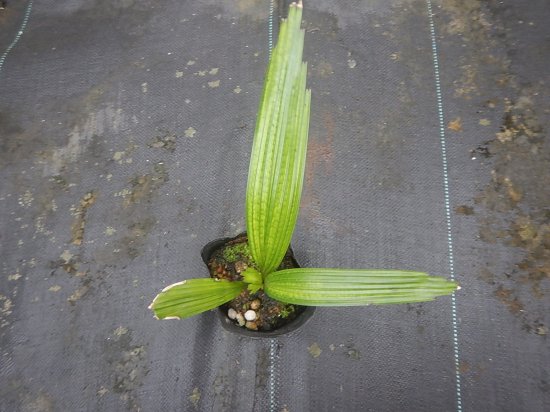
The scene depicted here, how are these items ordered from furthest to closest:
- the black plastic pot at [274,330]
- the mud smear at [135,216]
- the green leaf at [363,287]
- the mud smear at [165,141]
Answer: the mud smear at [165,141], the mud smear at [135,216], the black plastic pot at [274,330], the green leaf at [363,287]

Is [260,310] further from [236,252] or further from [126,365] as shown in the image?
[126,365]

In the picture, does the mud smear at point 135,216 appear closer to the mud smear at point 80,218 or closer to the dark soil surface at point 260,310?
the mud smear at point 80,218

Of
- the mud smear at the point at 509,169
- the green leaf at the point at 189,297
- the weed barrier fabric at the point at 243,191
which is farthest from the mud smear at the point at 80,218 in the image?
the mud smear at the point at 509,169

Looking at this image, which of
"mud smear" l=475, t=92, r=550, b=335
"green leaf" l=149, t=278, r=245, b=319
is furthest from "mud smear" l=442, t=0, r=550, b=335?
"green leaf" l=149, t=278, r=245, b=319

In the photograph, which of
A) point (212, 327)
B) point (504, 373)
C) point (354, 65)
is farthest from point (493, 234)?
point (212, 327)

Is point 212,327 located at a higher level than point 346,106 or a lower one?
lower

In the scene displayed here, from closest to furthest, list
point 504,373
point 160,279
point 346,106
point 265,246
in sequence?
point 265,246
point 504,373
point 160,279
point 346,106

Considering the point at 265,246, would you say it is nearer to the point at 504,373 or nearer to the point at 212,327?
the point at 212,327

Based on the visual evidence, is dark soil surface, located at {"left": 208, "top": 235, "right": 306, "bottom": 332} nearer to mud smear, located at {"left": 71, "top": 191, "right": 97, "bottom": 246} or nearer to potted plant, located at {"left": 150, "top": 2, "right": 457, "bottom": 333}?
potted plant, located at {"left": 150, "top": 2, "right": 457, "bottom": 333}
